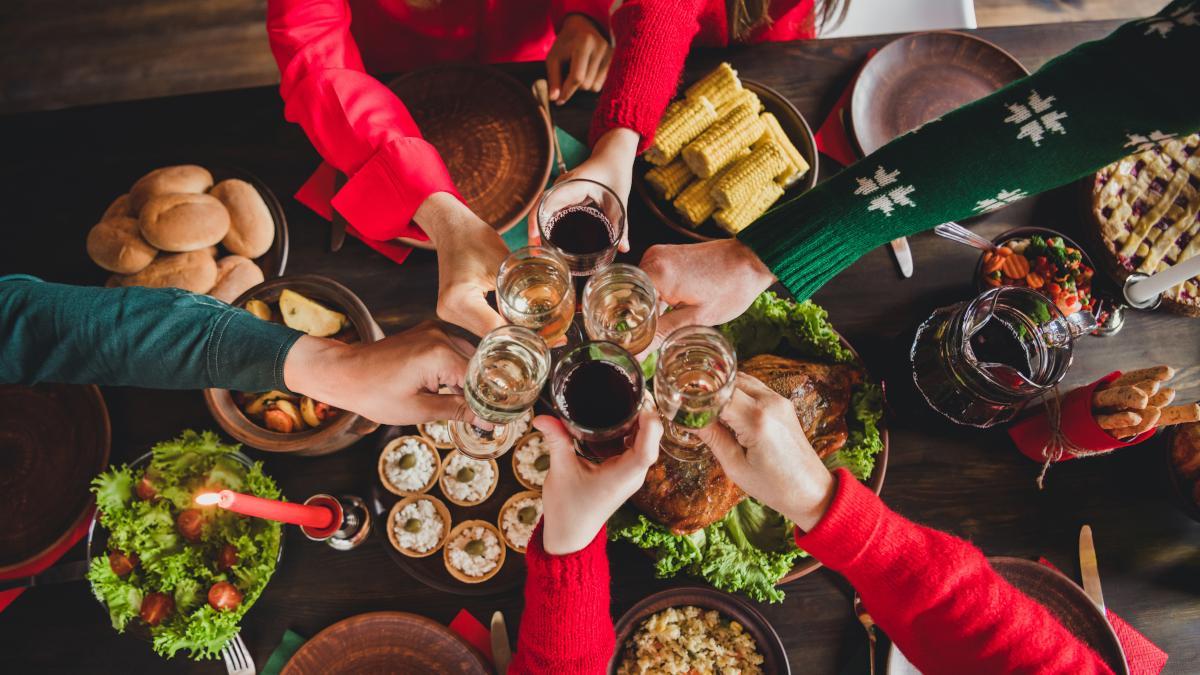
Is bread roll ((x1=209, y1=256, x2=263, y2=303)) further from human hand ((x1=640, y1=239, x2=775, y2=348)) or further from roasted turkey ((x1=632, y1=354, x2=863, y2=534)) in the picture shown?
roasted turkey ((x1=632, y1=354, x2=863, y2=534))

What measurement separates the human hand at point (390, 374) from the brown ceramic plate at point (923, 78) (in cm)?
152

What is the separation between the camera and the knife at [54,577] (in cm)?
168

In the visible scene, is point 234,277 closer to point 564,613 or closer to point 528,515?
point 528,515

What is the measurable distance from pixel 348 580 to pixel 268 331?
72 centimetres

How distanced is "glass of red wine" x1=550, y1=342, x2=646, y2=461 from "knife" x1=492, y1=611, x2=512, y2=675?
625mm

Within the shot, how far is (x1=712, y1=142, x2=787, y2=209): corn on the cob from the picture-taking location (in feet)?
5.89

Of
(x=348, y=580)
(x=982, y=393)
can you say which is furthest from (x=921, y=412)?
(x=348, y=580)

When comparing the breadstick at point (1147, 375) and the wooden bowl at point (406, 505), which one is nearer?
the breadstick at point (1147, 375)

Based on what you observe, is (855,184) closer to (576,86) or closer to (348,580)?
(576,86)

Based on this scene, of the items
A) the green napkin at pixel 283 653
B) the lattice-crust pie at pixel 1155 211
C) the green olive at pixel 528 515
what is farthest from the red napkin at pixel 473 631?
the lattice-crust pie at pixel 1155 211

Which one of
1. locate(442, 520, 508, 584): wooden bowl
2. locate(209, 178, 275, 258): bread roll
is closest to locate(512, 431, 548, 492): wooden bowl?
locate(442, 520, 508, 584): wooden bowl

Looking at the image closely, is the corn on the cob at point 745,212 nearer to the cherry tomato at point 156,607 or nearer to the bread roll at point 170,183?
the bread roll at point 170,183

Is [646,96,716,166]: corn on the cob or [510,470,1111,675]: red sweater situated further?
[646,96,716,166]: corn on the cob

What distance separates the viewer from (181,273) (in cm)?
180
